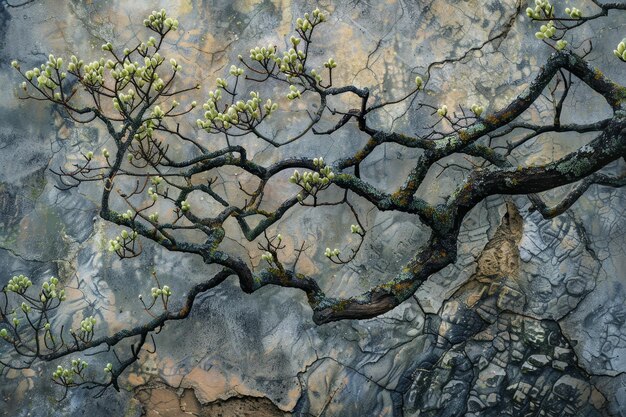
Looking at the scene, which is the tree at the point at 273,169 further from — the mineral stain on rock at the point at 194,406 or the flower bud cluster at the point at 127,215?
the mineral stain on rock at the point at 194,406

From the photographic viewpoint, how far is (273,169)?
4844 millimetres

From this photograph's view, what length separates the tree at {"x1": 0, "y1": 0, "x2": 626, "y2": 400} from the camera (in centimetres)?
426

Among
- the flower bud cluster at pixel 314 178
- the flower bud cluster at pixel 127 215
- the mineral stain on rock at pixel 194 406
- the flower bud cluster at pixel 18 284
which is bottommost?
the mineral stain on rock at pixel 194 406

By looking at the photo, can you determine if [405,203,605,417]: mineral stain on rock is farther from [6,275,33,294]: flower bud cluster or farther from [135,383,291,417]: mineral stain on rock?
[6,275,33,294]: flower bud cluster

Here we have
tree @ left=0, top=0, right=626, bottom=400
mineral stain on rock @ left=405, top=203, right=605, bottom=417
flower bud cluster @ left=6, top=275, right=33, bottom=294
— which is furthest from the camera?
mineral stain on rock @ left=405, top=203, right=605, bottom=417

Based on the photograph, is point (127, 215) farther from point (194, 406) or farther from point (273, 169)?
point (194, 406)

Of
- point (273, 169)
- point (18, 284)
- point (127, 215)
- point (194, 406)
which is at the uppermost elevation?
point (273, 169)

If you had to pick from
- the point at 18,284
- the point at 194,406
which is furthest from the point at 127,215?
the point at 194,406

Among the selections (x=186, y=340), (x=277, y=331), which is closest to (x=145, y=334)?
(x=186, y=340)

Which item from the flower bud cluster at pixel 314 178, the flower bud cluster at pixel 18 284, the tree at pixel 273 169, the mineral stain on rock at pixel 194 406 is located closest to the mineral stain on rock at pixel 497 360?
the tree at pixel 273 169

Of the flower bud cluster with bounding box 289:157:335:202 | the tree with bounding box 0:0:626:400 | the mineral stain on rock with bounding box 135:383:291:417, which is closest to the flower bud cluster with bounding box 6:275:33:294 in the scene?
the tree with bounding box 0:0:626:400

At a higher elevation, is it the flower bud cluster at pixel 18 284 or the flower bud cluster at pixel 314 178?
the flower bud cluster at pixel 314 178

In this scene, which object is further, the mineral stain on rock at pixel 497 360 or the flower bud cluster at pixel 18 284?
the mineral stain on rock at pixel 497 360

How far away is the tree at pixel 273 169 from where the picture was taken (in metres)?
4.26
